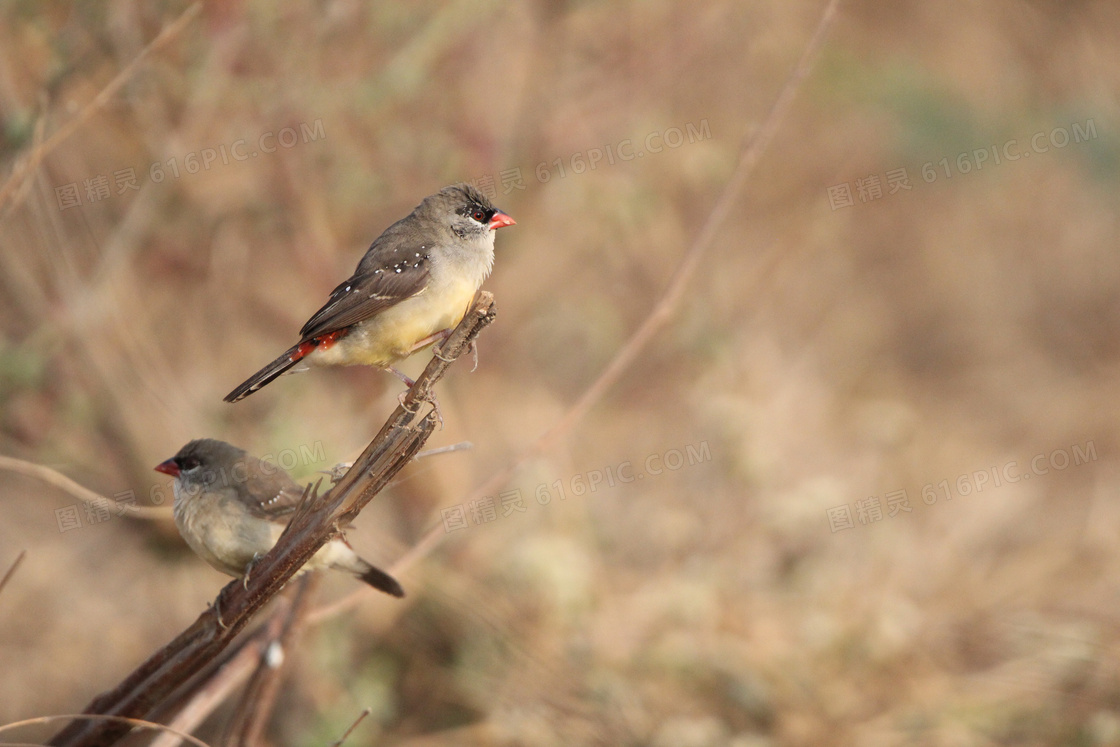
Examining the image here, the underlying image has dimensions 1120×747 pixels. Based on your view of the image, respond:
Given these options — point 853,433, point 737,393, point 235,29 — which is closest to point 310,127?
point 235,29

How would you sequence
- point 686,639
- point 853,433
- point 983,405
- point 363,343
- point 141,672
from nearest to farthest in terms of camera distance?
point 141,672, point 363,343, point 686,639, point 853,433, point 983,405

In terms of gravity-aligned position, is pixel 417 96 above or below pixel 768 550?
above

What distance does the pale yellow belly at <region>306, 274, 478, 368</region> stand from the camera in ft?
11.1

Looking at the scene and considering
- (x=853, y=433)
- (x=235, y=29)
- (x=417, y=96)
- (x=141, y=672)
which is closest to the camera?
(x=141, y=672)

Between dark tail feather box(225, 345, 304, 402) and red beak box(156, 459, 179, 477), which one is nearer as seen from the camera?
dark tail feather box(225, 345, 304, 402)

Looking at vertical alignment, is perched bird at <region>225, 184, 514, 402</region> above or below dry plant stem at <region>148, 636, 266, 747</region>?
above

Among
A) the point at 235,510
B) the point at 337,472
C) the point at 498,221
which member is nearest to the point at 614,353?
the point at 498,221

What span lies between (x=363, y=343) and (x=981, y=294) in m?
6.87

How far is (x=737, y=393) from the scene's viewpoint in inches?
290

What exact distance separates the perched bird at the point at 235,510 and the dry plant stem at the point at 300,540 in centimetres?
68

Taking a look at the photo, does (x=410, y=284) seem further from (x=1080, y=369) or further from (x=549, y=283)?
(x=1080, y=369)

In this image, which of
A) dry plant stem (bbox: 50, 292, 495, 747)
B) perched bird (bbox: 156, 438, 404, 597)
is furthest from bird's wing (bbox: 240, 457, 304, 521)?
dry plant stem (bbox: 50, 292, 495, 747)

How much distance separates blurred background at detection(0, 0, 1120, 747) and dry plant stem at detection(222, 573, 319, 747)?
985 millimetres

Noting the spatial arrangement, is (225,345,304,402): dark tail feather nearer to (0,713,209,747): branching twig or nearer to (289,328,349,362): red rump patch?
(289,328,349,362): red rump patch
